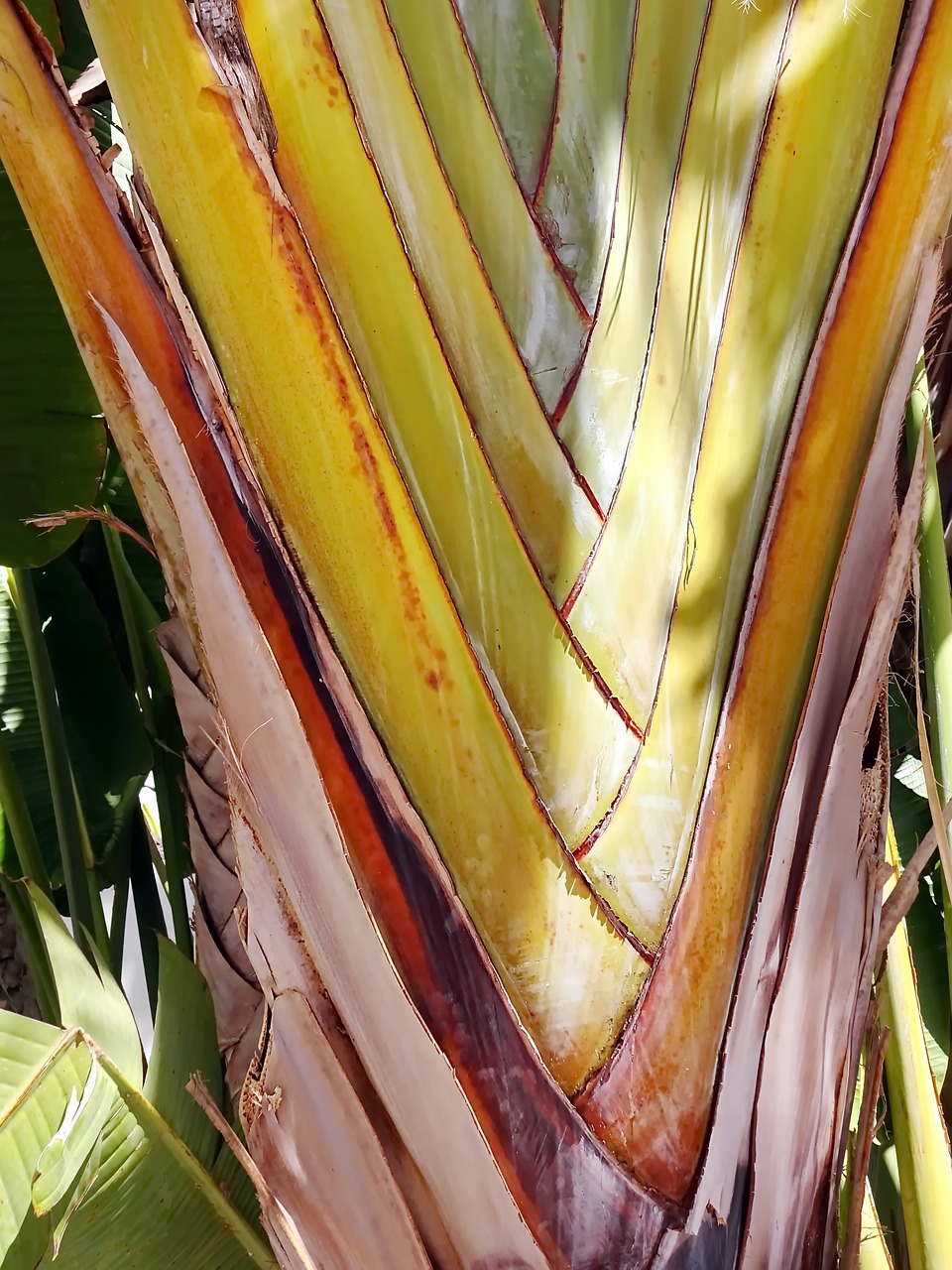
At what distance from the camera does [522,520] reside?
32cm

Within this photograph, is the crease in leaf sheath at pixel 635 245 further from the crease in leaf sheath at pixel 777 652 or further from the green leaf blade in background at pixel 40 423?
the green leaf blade in background at pixel 40 423

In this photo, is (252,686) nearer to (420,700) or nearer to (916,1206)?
(420,700)

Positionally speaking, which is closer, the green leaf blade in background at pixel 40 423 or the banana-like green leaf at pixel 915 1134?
the banana-like green leaf at pixel 915 1134

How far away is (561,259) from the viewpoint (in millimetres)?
335

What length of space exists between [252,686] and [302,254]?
0.15 meters

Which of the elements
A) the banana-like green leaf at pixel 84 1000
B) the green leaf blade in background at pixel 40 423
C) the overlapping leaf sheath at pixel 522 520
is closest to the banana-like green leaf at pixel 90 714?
the green leaf blade in background at pixel 40 423

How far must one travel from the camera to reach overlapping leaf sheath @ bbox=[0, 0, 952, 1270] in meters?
0.30

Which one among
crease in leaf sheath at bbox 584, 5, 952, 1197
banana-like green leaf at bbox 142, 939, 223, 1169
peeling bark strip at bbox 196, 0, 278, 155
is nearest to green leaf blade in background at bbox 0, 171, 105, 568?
banana-like green leaf at bbox 142, 939, 223, 1169

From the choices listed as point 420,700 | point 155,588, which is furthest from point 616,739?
point 155,588

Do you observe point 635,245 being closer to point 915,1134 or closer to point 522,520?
point 522,520

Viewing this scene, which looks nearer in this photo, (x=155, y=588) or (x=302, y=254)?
(x=302, y=254)

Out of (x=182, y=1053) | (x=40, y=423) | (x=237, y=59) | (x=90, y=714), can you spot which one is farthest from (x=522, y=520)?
(x=90, y=714)

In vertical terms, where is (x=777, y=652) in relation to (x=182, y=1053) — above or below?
above

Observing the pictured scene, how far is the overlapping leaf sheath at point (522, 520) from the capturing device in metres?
0.30
